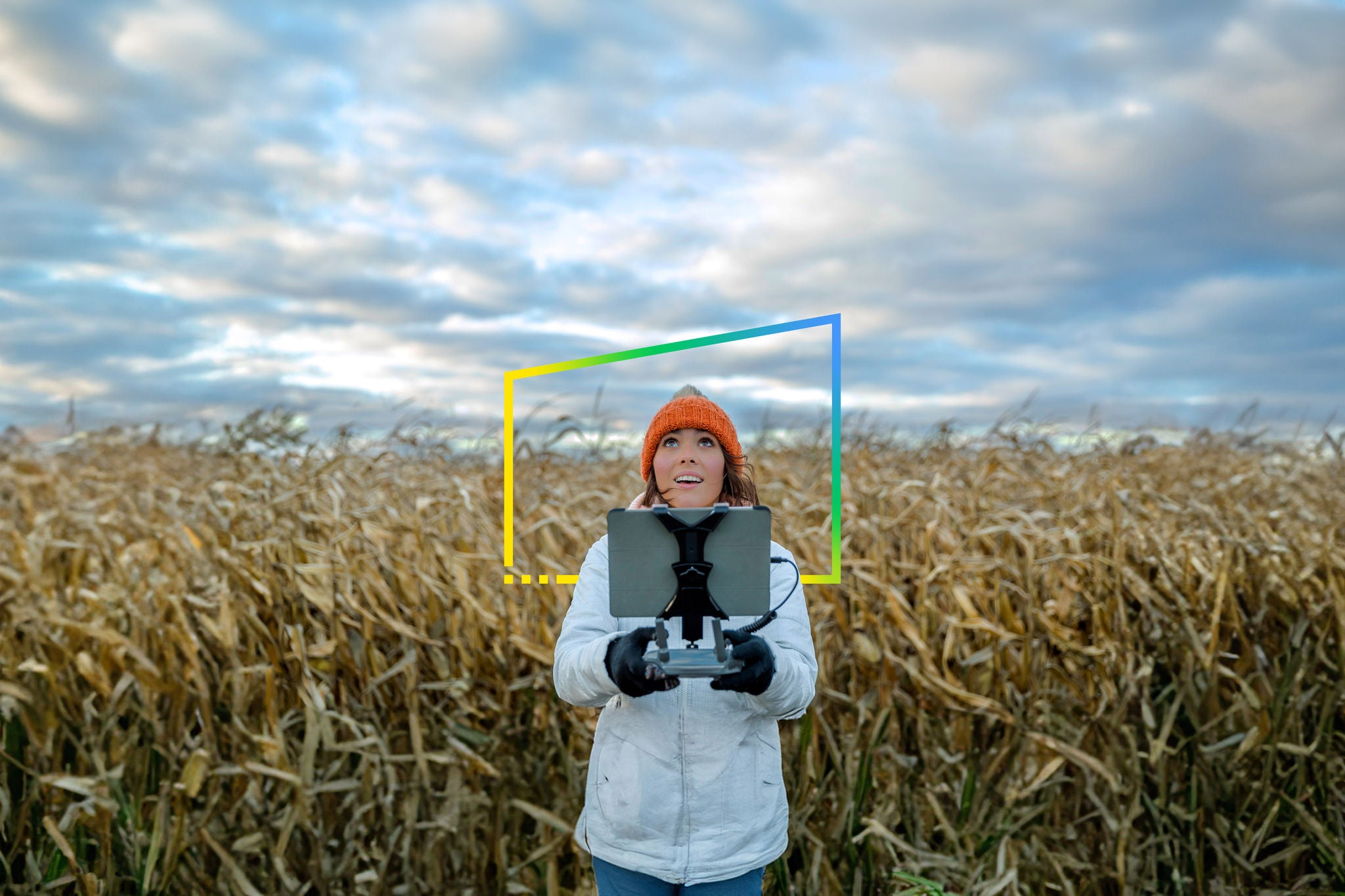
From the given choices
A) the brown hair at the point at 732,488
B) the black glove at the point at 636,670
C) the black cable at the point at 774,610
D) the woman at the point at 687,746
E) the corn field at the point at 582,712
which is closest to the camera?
the black glove at the point at 636,670

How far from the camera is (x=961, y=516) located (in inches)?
141

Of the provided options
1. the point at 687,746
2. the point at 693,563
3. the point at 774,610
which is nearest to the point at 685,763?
the point at 687,746

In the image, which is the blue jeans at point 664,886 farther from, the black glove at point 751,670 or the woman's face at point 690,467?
the woman's face at point 690,467

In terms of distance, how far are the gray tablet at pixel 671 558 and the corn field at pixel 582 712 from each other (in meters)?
1.31

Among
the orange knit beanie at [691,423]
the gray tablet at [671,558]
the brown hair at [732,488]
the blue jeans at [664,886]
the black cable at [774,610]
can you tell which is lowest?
the blue jeans at [664,886]

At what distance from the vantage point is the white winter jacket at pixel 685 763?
199 centimetres

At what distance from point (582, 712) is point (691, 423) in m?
1.33

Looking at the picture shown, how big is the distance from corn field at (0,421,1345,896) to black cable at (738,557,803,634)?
3.32 feet

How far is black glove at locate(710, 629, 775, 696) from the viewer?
173cm

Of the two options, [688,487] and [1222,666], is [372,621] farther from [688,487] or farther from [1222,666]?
[1222,666]

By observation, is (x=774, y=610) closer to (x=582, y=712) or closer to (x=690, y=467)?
(x=690, y=467)

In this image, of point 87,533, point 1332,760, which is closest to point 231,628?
point 87,533

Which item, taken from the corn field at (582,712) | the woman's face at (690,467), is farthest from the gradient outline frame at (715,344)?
the corn field at (582,712)

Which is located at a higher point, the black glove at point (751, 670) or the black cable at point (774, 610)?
the black cable at point (774, 610)
